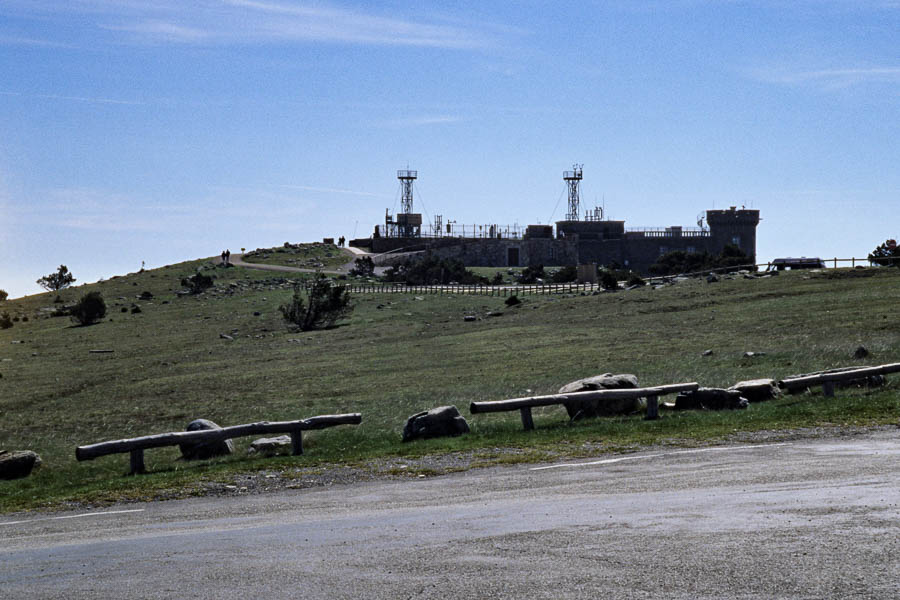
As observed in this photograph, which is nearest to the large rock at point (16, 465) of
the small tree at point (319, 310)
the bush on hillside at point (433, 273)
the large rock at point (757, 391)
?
the large rock at point (757, 391)

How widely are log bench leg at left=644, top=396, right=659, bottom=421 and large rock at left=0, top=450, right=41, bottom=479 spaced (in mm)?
12962

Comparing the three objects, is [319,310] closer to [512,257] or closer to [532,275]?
[532,275]

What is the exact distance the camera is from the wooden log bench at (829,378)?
22422mm

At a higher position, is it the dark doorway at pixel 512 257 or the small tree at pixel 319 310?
the dark doorway at pixel 512 257

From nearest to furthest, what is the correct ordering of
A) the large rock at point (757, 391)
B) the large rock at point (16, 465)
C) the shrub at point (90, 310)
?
the large rock at point (16, 465) → the large rock at point (757, 391) → the shrub at point (90, 310)

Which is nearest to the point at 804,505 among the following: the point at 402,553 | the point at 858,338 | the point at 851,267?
the point at 402,553

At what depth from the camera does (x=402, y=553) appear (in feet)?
32.6

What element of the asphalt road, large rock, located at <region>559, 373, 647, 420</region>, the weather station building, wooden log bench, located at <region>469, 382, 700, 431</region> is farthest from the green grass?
the asphalt road

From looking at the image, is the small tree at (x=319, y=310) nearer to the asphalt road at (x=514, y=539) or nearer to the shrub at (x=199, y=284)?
the shrub at (x=199, y=284)

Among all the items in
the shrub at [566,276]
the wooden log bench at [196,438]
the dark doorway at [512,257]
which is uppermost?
the dark doorway at [512,257]

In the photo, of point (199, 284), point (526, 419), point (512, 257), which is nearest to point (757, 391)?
point (526, 419)

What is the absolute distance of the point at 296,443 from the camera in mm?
19531

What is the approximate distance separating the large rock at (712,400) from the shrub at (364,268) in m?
104

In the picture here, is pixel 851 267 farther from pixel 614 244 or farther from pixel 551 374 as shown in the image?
pixel 614 244
